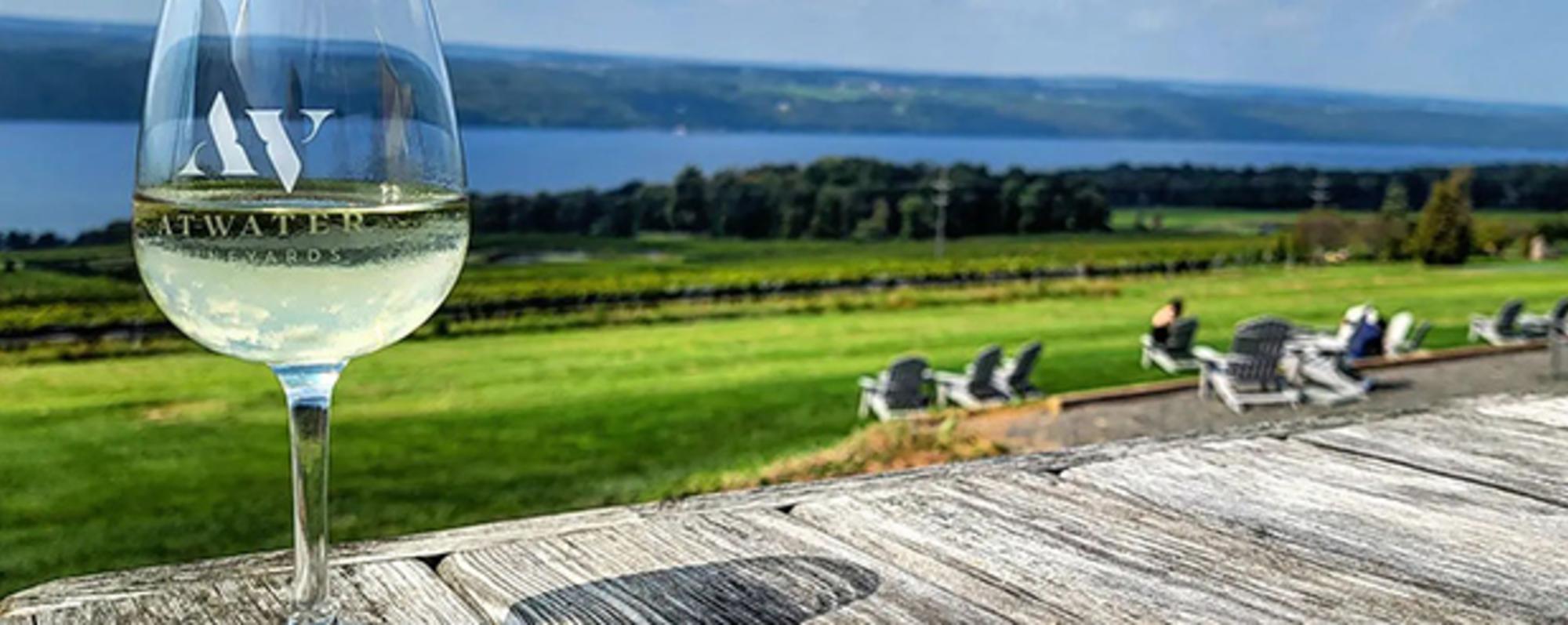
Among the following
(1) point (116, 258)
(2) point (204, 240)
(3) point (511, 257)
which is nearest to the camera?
(2) point (204, 240)

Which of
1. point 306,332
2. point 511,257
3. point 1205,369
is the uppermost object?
point 306,332

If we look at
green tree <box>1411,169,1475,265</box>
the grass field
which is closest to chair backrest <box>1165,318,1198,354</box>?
the grass field

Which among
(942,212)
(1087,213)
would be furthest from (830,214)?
(1087,213)

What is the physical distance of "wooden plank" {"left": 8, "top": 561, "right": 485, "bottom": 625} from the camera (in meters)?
0.79

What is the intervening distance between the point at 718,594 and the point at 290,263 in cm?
31

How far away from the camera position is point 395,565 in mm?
901

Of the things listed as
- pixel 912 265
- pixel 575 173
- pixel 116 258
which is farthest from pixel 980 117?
pixel 116 258

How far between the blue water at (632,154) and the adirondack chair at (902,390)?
79.3 ft

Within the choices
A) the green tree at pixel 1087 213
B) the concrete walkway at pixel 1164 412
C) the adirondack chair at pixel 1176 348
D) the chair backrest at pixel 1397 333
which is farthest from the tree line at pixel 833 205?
the concrete walkway at pixel 1164 412

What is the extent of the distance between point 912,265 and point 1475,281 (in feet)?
60.9

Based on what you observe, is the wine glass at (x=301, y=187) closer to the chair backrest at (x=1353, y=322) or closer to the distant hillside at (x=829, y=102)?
the chair backrest at (x=1353, y=322)

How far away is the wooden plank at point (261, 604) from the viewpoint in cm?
79

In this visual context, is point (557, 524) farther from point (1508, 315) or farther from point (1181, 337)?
point (1508, 315)

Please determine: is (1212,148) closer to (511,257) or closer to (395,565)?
(511,257)
